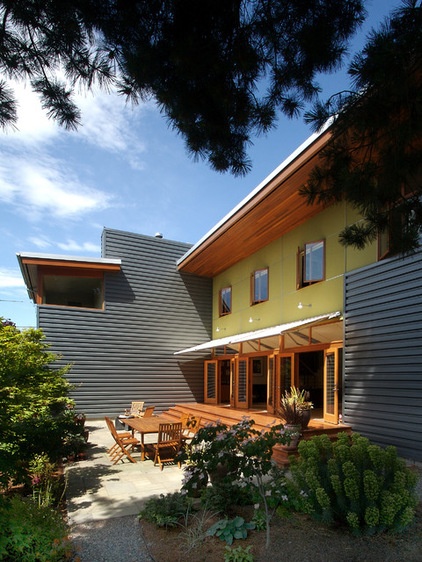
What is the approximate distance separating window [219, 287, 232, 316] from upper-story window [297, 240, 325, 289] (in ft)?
15.1

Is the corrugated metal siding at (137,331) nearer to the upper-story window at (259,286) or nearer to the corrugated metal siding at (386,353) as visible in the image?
the upper-story window at (259,286)

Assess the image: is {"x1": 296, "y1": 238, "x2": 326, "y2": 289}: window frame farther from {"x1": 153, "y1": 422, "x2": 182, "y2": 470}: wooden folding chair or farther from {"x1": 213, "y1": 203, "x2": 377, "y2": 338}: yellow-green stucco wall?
{"x1": 153, "y1": 422, "x2": 182, "y2": 470}: wooden folding chair

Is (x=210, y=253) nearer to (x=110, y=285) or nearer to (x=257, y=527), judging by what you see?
(x=110, y=285)

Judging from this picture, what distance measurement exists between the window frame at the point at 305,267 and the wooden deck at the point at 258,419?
11.2ft

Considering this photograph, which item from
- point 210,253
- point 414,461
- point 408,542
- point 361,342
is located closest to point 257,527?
point 408,542

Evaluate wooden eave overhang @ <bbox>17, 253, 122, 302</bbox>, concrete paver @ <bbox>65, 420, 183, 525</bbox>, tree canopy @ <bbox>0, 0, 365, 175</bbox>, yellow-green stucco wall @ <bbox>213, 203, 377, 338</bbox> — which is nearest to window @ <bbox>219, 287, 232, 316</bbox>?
yellow-green stucco wall @ <bbox>213, 203, 377, 338</bbox>

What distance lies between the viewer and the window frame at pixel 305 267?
1018 centimetres

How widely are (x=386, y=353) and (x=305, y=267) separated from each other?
357 centimetres

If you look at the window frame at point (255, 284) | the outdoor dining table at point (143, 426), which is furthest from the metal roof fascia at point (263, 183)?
the outdoor dining table at point (143, 426)

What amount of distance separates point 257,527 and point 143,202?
25.2 ft

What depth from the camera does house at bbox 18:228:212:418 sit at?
13430 mm

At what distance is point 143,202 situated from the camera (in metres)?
10.0

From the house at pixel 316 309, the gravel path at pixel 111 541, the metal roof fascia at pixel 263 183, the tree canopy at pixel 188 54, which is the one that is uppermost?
the metal roof fascia at pixel 263 183

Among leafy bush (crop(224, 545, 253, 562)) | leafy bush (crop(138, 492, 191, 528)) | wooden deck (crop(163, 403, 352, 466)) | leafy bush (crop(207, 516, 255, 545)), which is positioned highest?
leafy bush (crop(224, 545, 253, 562))
